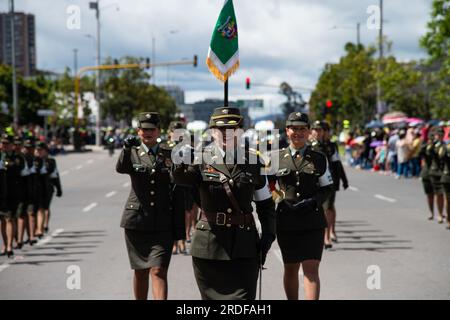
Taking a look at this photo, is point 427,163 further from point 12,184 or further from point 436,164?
point 12,184

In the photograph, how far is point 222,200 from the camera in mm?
5941

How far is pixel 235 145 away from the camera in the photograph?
19.8ft

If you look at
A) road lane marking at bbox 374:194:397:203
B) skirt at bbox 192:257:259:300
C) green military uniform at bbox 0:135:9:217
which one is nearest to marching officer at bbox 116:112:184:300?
skirt at bbox 192:257:259:300

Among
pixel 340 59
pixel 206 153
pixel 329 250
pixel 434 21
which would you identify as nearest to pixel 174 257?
pixel 329 250

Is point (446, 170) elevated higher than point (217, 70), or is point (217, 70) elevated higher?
point (217, 70)

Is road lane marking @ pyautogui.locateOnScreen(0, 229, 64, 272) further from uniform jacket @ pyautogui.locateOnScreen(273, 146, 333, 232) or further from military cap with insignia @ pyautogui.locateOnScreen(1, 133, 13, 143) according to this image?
uniform jacket @ pyautogui.locateOnScreen(273, 146, 333, 232)

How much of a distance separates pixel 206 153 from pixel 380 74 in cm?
4285

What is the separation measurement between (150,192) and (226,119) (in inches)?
84.2

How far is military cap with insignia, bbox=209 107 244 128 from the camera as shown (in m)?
5.98

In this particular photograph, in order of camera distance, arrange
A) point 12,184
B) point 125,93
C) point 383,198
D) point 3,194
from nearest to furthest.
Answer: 1. point 3,194
2. point 12,184
3. point 383,198
4. point 125,93

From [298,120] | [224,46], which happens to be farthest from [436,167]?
[224,46]

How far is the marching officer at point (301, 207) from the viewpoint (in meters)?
7.83

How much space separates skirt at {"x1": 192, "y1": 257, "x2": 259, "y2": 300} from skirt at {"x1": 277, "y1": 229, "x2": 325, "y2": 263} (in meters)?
1.85
